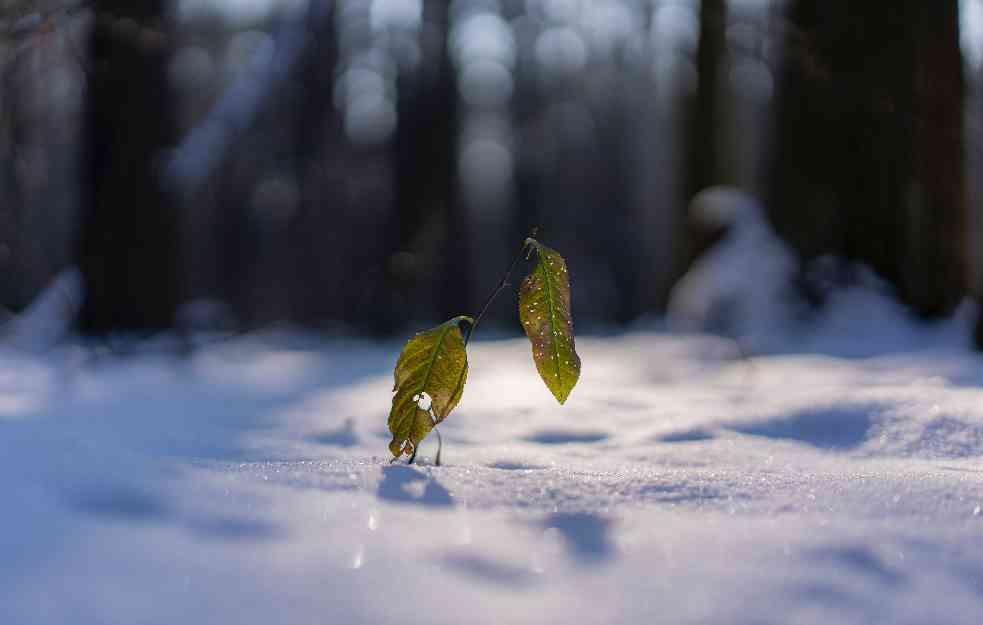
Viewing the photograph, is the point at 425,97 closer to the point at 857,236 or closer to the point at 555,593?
the point at 857,236

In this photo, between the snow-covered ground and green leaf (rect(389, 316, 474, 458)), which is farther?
green leaf (rect(389, 316, 474, 458))

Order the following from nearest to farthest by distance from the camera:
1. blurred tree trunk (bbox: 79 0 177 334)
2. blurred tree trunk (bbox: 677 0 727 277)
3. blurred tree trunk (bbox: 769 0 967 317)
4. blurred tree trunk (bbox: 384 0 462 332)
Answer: blurred tree trunk (bbox: 769 0 967 317) → blurred tree trunk (bbox: 79 0 177 334) → blurred tree trunk (bbox: 677 0 727 277) → blurred tree trunk (bbox: 384 0 462 332)

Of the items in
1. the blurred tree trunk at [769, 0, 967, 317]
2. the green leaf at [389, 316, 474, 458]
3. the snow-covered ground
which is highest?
the blurred tree trunk at [769, 0, 967, 317]

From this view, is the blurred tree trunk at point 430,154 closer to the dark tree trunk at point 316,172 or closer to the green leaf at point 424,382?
the dark tree trunk at point 316,172

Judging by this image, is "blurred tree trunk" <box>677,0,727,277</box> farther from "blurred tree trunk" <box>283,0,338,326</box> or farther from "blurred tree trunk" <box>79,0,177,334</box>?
"blurred tree trunk" <box>79,0,177,334</box>

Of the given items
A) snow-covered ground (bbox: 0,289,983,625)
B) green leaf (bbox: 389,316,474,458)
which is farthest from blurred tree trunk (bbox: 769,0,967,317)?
green leaf (bbox: 389,316,474,458)

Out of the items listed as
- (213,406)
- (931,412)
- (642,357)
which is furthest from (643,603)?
(642,357)

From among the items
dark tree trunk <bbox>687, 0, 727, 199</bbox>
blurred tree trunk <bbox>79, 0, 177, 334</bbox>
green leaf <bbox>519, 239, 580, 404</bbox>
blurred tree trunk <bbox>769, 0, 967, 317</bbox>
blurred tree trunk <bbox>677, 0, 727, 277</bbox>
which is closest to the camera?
green leaf <bbox>519, 239, 580, 404</bbox>
